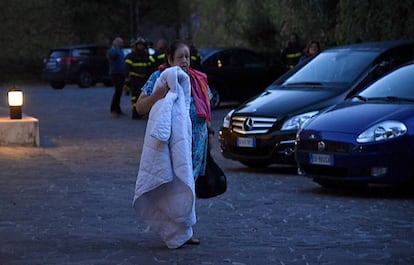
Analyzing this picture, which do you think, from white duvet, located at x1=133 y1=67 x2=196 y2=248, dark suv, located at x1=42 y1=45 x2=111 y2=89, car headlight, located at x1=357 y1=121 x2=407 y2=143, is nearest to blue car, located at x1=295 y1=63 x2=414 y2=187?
car headlight, located at x1=357 y1=121 x2=407 y2=143

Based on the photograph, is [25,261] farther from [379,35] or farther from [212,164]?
[379,35]

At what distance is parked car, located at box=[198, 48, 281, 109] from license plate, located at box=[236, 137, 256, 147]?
1325cm

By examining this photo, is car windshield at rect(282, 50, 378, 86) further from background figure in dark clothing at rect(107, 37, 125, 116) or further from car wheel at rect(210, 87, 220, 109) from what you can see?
car wheel at rect(210, 87, 220, 109)

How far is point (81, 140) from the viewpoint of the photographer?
67.7ft

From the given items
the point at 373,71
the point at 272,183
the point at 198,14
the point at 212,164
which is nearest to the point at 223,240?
the point at 212,164

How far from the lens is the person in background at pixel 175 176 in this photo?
29.2 ft

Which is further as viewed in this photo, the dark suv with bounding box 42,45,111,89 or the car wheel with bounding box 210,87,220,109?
the dark suv with bounding box 42,45,111,89

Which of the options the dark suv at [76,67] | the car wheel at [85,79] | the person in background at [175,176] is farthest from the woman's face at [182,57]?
the car wheel at [85,79]

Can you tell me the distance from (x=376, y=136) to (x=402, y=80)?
1.51 metres

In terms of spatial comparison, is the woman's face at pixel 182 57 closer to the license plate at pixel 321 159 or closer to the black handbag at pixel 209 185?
the black handbag at pixel 209 185

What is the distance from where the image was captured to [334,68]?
16.1 metres

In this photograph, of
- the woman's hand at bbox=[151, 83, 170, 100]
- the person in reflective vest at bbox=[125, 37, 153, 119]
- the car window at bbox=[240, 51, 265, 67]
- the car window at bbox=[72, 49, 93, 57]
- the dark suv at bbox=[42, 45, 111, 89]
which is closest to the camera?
the woman's hand at bbox=[151, 83, 170, 100]

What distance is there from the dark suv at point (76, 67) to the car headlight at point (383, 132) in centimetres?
3209

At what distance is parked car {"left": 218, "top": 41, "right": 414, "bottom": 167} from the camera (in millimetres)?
14773
